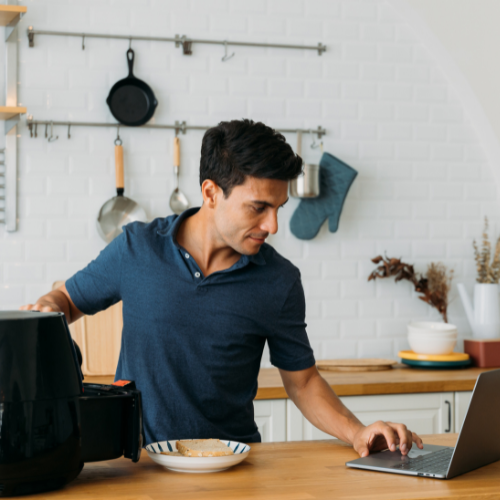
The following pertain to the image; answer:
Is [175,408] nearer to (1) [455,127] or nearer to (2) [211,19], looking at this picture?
(2) [211,19]

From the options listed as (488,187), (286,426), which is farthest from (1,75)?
(488,187)

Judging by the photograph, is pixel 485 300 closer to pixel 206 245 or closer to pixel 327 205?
pixel 327 205

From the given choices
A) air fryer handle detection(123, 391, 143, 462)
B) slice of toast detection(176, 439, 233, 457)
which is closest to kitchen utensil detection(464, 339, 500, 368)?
slice of toast detection(176, 439, 233, 457)

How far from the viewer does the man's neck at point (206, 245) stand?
186cm

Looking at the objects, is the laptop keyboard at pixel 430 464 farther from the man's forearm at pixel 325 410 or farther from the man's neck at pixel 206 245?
the man's neck at pixel 206 245

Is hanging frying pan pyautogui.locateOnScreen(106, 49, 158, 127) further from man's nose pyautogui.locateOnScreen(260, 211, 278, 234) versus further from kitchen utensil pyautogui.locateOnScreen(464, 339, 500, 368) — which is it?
kitchen utensil pyautogui.locateOnScreen(464, 339, 500, 368)

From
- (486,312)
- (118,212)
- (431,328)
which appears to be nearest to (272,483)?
(118,212)

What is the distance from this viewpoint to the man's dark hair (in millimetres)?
1715

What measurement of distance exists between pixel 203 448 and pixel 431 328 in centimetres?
216

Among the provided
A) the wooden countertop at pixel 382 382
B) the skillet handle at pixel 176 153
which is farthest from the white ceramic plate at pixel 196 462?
the skillet handle at pixel 176 153

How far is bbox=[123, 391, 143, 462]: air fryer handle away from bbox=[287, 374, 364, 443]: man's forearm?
55cm

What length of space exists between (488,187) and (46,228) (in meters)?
2.26

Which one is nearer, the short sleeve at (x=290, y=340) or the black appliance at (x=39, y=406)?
the black appliance at (x=39, y=406)

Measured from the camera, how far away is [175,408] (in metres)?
1.78
